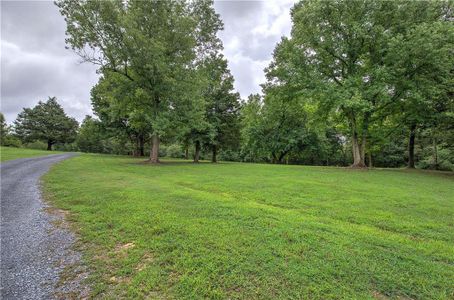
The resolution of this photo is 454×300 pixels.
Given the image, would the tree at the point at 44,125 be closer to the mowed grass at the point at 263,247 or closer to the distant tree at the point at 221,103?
the distant tree at the point at 221,103

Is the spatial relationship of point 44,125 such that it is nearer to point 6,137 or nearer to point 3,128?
point 6,137

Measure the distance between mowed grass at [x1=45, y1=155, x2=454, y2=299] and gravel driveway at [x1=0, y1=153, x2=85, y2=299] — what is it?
13.7 inches

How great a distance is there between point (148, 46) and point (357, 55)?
54.0ft

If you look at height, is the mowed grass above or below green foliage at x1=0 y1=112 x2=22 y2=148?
below

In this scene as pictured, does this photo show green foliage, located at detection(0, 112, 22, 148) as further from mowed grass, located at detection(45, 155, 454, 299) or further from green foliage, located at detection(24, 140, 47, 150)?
mowed grass, located at detection(45, 155, 454, 299)

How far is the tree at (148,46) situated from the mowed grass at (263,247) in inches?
513

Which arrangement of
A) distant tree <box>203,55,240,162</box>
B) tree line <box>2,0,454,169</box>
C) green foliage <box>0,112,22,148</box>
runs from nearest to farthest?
1. tree line <box>2,0,454,169</box>
2. distant tree <box>203,55,240,162</box>
3. green foliage <box>0,112,22,148</box>

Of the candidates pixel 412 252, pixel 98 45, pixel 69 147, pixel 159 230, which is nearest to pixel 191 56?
pixel 98 45

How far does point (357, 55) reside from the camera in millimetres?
17906

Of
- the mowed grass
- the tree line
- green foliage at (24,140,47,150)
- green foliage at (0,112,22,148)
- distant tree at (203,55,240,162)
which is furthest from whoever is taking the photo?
green foliage at (24,140,47,150)

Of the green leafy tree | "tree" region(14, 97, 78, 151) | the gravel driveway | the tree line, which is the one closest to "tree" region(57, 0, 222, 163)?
the tree line

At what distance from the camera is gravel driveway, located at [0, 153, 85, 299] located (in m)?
3.00

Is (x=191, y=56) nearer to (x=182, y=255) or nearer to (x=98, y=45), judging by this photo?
(x=98, y=45)

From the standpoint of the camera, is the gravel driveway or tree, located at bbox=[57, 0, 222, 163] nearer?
the gravel driveway
